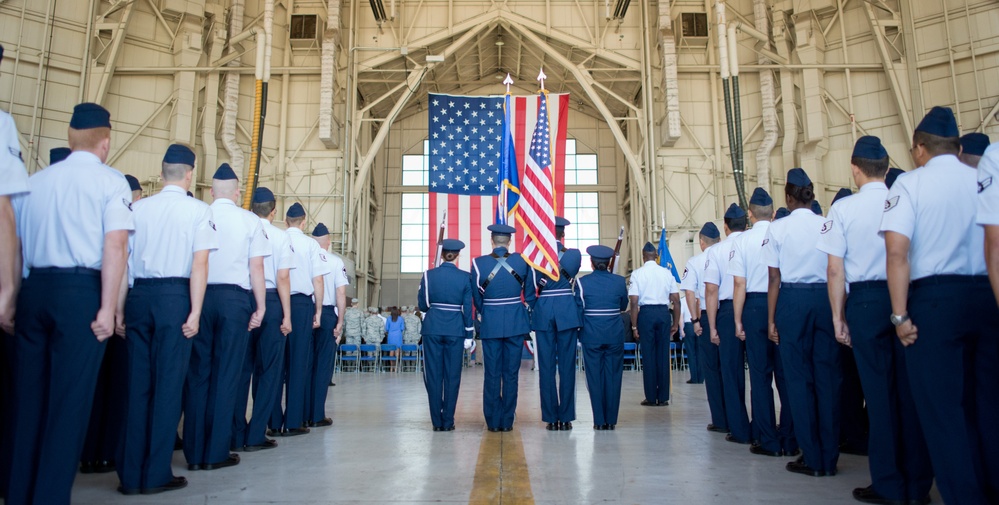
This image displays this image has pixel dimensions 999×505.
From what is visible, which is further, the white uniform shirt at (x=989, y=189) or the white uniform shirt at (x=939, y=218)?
the white uniform shirt at (x=939, y=218)

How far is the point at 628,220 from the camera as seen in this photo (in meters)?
22.7

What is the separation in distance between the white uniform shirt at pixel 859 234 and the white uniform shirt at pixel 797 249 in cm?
47

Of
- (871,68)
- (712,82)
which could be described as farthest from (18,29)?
(871,68)

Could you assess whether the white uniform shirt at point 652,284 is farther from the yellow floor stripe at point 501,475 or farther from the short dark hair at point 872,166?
the short dark hair at point 872,166

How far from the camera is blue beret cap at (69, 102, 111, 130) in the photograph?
9.29 ft

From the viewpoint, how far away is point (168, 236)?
3283 millimetres

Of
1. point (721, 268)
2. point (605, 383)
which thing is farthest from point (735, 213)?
point (605, 383)

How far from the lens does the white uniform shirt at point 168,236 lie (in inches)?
127

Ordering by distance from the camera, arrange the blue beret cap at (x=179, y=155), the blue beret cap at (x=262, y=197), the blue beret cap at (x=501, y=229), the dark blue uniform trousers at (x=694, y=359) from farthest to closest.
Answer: the dark blue uniform trousers at (x=694, y=359) < the blue beret cap at (x=501, y=229) < the blue beret cap at (x=262, y=197) < the blue beret cap at (x=179, y=155)

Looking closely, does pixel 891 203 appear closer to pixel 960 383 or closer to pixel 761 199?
pixel 960 383

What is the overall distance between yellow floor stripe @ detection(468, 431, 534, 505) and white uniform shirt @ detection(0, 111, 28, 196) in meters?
2.08

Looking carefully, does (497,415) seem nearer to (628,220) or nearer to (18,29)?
(18,29)

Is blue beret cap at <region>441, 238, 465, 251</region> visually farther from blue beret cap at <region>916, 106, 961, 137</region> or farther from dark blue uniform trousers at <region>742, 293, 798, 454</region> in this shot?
blue beret cap at <region>916, 106, 961, 137</region>

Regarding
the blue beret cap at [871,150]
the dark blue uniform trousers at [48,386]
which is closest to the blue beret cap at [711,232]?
the blue beret cap at [871,150]
